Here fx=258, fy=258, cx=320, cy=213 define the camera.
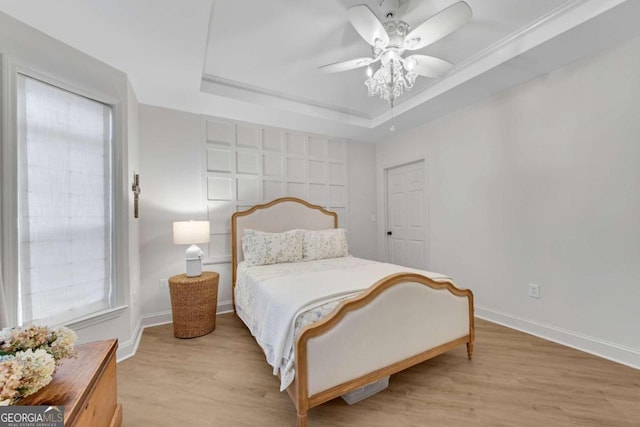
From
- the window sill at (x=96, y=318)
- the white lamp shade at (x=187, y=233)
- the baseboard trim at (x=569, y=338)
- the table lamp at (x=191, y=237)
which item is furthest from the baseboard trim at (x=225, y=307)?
the baseboard trim at (x=569, y=338)

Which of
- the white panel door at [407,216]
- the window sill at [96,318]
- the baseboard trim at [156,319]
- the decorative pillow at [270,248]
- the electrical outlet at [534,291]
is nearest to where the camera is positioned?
the window sill at [96,318]

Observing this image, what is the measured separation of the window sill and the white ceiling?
2037 millimetres

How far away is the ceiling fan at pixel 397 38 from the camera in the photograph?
5.10 feet

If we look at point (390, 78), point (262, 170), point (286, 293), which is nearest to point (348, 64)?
point (390, 78)

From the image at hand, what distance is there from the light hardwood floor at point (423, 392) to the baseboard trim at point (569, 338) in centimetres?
8

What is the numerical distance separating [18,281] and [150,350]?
1.12 m

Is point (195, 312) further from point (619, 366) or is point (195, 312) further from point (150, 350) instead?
point (619, 366)

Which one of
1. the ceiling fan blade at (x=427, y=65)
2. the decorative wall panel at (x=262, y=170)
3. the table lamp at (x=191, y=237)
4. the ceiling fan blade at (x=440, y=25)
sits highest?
the ceiling fan blade at (x=440, y=25)

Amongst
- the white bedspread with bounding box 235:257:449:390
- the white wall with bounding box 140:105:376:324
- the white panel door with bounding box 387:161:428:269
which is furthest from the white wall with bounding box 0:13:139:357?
the white panel door with bounding box 387:161:428:269

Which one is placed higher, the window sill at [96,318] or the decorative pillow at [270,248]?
the decorative pillow at [270,248]

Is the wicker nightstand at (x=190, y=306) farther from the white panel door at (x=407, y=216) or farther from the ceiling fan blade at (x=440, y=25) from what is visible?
the white panel door at (x=407, y=216)

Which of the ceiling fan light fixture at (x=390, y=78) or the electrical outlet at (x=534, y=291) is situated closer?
the ceiling fan light fixture at (x=390, y=78)

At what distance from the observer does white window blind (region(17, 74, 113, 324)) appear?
66.5 inches

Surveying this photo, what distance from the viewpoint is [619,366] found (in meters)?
1.95
